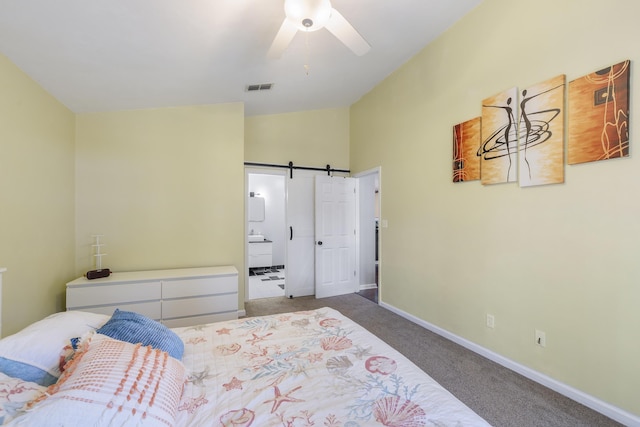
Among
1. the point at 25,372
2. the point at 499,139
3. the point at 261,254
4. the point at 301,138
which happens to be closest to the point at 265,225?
the point at 261,254

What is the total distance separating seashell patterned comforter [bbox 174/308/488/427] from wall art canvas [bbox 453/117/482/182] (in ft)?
6.29

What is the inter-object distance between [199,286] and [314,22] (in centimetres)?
270

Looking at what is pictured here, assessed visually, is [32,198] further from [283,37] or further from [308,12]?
[308,12]

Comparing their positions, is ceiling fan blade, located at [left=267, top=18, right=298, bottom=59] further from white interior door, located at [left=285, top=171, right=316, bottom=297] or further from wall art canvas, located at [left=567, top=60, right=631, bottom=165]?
white interior door, located at [left=285, top=171, right=316, bottom=297]

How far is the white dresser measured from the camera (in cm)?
273

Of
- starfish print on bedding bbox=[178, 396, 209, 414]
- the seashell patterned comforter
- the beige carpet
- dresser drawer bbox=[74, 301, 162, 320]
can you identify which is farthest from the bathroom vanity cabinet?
starfish print on bedding bbox=[178, 396, 209, 414]

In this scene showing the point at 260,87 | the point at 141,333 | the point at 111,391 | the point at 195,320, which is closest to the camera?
the point at 111,391

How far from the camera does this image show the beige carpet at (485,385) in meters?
1.75

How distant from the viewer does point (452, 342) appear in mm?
2801

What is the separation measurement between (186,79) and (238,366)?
2.73 meters

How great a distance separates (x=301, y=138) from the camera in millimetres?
4543

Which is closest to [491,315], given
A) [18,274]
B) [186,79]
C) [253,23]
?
[253,23]

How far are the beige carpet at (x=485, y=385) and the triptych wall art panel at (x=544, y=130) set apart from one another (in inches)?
60.8

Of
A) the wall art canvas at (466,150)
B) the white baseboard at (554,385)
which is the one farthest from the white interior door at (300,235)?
the wall art canvas at (466,150)
